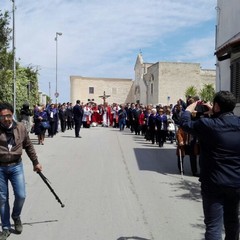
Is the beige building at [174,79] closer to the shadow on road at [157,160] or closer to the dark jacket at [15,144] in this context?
the shadow on road at [157,160]

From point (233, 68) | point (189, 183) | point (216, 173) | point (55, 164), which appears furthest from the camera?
point (233, 68)

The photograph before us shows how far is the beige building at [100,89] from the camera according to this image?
9088 centimetres

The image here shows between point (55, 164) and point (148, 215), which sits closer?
point (148, 215)

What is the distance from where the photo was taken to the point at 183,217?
704 centimetres

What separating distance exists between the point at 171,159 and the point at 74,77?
77.7m

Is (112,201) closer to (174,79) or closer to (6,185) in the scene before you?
(6,185)

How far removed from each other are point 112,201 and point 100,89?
84628 mm

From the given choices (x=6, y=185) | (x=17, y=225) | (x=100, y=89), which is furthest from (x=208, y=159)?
(x=100, y=89)

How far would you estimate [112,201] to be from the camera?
317 inches

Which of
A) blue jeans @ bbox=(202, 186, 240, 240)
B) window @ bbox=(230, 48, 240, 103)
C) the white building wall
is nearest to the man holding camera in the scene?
blue jeans @ bbox=(202, 186, 240, 240)

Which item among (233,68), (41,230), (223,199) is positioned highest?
(233,68)

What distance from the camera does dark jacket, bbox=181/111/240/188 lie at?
437 cm

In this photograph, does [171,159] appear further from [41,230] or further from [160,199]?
[41,230]

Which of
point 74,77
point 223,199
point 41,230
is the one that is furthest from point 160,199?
point 74,77
